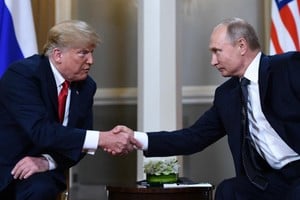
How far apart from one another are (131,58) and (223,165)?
44.4 inches

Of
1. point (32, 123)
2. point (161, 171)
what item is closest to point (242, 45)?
point (161, 171)

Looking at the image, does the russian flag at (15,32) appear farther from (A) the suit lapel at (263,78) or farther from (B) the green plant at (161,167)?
(A) the suit lapel at (263,78)

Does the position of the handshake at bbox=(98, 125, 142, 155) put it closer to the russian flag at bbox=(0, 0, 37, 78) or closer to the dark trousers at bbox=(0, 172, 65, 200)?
the dark trousers at bbox=(0, 172, 65, 200)

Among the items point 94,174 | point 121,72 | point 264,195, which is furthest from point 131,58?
point 264,195

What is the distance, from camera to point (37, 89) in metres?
2.75

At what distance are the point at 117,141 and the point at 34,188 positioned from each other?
0.49 meters

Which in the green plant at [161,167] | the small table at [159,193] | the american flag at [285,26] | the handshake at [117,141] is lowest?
the small table at [159,193]

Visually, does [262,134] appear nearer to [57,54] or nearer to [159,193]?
[159,193]

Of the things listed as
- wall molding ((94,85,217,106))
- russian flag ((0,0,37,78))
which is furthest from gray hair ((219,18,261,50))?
wall molding ((94,85,217,106))

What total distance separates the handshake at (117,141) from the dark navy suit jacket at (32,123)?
0.40 ft

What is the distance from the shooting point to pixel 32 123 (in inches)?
105

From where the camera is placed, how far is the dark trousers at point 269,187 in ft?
8.56

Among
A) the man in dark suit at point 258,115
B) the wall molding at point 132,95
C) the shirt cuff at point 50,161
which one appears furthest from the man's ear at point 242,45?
the wall molding at point 132,95

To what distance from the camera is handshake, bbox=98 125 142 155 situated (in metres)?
2.87
